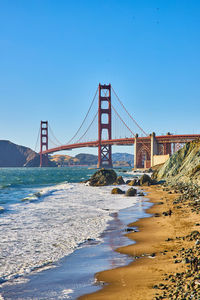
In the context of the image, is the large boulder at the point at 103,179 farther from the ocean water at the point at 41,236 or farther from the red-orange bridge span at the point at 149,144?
the red-orange bridge span at the point at 149,144

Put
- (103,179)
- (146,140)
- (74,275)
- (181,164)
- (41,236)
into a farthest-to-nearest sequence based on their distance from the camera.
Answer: (146,140) → (103,179) → (181,164) → (41,236) → (74,275)

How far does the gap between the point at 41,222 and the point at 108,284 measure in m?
6.94

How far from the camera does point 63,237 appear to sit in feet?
29.1

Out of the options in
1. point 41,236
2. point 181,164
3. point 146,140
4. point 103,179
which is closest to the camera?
point 41,236

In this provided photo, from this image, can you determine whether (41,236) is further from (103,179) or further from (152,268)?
(103,179)

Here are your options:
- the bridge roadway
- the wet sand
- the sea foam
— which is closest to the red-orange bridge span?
the bridge roadway

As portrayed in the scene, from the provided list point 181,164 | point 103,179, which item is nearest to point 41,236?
point 181,164

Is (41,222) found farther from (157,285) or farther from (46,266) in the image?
(157,285)

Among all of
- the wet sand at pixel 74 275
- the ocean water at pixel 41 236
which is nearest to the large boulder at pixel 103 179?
the ocean water at pixel 41 236

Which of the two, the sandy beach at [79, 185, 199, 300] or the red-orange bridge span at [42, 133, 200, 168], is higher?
the red-orange bridge span at [42, 133, 200, 168]

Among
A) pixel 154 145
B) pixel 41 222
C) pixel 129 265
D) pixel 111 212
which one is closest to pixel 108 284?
pixel 129 265

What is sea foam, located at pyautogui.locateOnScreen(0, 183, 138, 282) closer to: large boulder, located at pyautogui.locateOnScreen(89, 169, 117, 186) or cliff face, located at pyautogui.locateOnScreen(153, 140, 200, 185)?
cliff face, located at pyautogui.locateOnScreen(153, 140, 200, 185)

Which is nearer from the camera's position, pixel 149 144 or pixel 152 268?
pixel 152 268

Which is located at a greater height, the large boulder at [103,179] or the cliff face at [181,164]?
the cliff face at [181,164]
